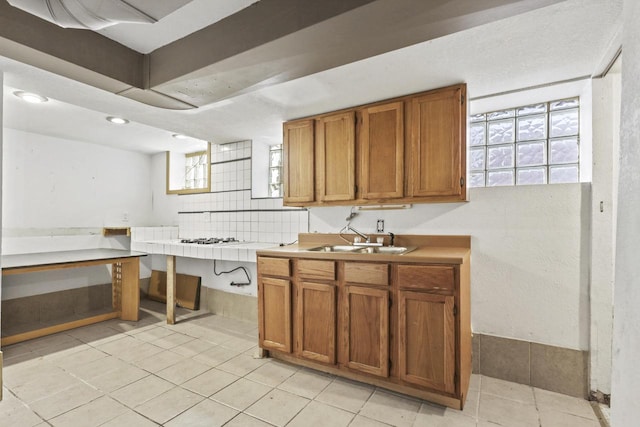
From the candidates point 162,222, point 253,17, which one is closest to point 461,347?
point 253,17

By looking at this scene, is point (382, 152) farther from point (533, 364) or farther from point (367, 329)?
point (533, 364)

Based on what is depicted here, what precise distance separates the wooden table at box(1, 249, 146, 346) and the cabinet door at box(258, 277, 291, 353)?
1.93 meters

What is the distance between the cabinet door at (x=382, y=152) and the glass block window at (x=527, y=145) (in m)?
0.74

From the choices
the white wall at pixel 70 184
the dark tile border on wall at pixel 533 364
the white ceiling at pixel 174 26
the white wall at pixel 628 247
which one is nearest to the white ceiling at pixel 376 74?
the white ceiling at pixel 174 26

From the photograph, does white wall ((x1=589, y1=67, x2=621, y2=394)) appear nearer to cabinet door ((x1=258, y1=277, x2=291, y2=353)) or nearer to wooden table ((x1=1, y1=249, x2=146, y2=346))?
cabinet door ((x1=258, y1=277, x2=291, y2=353))

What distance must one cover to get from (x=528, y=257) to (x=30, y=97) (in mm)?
4315

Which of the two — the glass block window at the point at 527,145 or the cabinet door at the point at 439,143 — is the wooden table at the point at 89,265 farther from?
the glass block window at the point at 527,145

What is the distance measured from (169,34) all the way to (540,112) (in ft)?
9.15

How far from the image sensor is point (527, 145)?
246cm

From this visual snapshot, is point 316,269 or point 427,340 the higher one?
point 316,269

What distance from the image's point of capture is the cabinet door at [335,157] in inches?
105

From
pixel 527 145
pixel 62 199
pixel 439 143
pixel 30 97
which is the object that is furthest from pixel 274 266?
pixel 62 199

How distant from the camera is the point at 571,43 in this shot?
5.66 ft

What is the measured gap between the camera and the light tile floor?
1.83m
